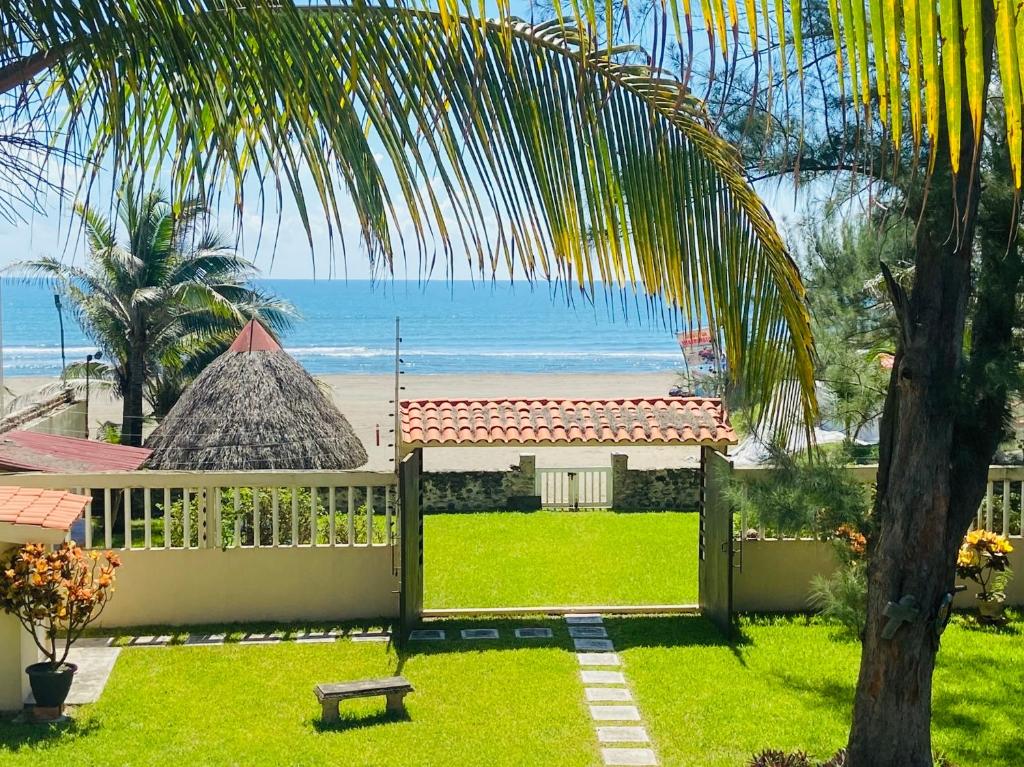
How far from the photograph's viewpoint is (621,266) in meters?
2.30

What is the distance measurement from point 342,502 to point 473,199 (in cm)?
1717

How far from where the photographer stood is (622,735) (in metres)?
8.54

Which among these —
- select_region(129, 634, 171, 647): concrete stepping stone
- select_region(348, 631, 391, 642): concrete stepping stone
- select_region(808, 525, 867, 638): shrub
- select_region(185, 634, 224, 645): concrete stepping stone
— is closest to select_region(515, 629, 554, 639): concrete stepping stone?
select_region(348, 631, 391, 642): concrete stepping stone

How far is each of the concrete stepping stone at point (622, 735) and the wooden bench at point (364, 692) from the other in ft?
5.09

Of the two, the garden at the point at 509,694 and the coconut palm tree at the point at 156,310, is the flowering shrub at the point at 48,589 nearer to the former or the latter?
the garden at the point at 509,694

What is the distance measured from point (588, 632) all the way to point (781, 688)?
2291 millimetres

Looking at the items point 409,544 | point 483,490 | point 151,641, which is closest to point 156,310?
point 483,490

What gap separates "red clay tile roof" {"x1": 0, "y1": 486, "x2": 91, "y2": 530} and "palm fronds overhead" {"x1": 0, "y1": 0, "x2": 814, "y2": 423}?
7064mm

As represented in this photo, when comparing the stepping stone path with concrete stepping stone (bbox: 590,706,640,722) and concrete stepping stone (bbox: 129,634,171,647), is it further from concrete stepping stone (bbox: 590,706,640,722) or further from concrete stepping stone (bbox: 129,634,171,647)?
concrete stepping stone (bbox: 129,634,171,647)

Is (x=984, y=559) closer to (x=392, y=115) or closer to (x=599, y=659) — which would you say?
(x=599, y=659)

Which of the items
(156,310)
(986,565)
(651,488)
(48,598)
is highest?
(156,310)

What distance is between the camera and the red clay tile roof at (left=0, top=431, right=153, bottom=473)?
12.8 m

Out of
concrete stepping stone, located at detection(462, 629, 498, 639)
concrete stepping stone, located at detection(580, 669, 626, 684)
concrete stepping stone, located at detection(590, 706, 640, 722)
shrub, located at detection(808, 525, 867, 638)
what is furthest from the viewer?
concrete stepping stone, located at detection(462, 629, 498, 639)

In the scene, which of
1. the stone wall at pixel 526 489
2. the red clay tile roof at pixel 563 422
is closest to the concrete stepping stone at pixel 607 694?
the red clay tile roof at pixel 563 422
